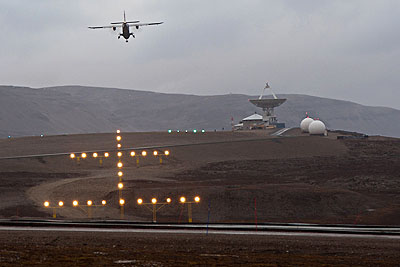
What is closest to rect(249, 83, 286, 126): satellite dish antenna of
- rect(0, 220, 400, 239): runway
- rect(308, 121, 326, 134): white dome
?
rect(308, 121, 326, 134): white dome

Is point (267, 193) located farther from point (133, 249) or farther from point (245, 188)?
point (133, 249)

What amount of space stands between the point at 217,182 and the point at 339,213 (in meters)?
17.8

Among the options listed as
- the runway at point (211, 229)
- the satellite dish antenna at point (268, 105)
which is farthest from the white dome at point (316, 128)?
the runway at point (211, 229)

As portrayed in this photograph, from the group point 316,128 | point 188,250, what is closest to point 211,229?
point 188,250

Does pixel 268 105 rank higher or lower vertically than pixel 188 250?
higher

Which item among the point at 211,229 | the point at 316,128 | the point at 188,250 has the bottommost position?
the point at 211,229

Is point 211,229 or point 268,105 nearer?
point 211,229

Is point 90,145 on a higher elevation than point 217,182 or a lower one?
higher

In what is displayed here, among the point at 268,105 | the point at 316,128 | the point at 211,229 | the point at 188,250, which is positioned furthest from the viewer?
the point at 268,105

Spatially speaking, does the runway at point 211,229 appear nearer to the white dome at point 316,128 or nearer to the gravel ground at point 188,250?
the gravel ground at point 188,250

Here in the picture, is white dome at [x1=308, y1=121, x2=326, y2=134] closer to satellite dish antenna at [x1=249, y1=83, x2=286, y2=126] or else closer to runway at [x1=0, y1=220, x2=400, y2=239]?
satellite dish antenna at [x1=249, y1=83, x2=286, y2=126]

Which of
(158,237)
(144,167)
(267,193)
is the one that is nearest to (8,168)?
(144,167)

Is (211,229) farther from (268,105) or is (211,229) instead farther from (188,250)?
(268,105)

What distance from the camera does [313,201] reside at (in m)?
50.5
